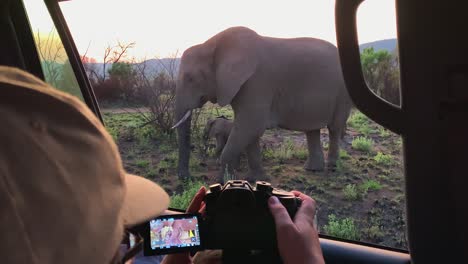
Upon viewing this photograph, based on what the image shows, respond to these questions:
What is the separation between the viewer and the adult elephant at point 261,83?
3793 mm

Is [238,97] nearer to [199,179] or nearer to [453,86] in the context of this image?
[199,179]

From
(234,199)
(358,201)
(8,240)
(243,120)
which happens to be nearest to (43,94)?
(8,240)

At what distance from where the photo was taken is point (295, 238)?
0.69 m

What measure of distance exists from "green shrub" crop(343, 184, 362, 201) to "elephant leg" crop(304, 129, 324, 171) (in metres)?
0.30

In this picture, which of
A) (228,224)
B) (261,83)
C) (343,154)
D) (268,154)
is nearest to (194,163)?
(268,154)

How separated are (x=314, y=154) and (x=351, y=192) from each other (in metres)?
0.53

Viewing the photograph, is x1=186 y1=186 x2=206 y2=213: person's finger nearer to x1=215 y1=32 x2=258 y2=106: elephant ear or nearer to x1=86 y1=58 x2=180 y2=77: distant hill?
x1=86 y1=58 x2=180 y2=77: distant hill

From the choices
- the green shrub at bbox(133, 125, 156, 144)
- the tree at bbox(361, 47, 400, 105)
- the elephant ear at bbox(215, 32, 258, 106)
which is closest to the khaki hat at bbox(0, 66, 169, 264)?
the tree at bbox(361, 47, 400, 105)

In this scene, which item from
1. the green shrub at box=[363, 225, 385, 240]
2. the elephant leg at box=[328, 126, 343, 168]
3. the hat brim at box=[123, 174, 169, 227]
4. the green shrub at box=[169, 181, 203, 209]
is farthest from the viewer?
the elephant leg at box=[328, 126, 343, 168]

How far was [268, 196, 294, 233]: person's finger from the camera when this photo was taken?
702 mm

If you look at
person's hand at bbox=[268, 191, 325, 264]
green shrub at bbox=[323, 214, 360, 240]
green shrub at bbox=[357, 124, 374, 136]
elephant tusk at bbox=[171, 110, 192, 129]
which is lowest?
green shrub at bbox=[323, 214, 360, 240]

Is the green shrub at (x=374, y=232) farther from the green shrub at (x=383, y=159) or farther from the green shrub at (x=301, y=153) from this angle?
the green shrub at (x=301, y=153)

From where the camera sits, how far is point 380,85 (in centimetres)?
158

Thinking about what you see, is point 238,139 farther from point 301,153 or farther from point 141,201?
point 141,201
